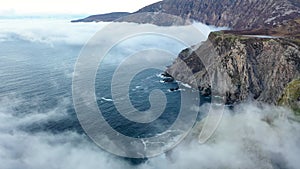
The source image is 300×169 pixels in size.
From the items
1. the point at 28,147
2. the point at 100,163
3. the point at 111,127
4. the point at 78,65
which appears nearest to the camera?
the point at 100,163

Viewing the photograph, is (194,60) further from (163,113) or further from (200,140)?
(200,140)

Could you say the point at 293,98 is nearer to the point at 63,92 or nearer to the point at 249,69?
the point at 249,69

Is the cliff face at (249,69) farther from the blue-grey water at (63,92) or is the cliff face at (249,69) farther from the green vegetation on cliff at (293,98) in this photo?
the green vegetation on cliff at (293,98)

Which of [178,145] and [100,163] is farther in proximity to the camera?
[178,145]

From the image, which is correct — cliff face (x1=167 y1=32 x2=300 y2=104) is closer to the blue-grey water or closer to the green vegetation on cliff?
the blue-grey water

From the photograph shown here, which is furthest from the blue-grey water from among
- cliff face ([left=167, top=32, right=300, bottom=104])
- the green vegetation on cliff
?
the green vegetation on cliff

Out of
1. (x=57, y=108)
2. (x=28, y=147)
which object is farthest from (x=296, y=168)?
(x=57, y=108)

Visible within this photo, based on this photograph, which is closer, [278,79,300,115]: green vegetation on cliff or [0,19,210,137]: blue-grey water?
[278,79,300,115]: green vegetation on cliff

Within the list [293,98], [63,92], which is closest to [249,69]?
[293,98]
